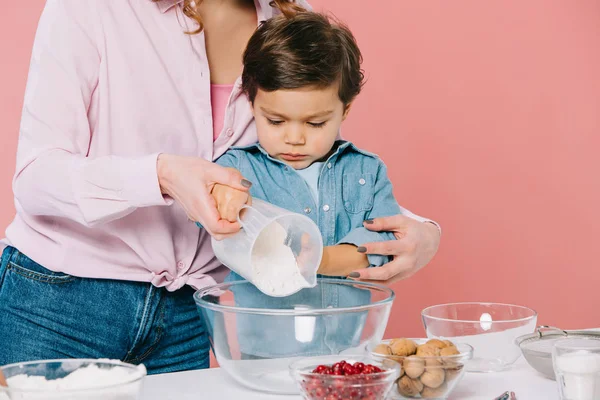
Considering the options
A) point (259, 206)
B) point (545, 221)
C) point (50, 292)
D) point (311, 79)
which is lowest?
point (545, 221)

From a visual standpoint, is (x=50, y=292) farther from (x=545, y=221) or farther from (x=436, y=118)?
(x=545, y=221)

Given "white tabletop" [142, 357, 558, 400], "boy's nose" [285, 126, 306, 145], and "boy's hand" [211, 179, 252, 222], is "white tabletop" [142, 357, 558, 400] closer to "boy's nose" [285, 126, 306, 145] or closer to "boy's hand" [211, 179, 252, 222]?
"boy's hand" [211, 179, 252, 222]

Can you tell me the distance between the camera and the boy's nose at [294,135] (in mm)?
1590

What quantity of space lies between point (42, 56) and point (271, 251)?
→ 1.76ft

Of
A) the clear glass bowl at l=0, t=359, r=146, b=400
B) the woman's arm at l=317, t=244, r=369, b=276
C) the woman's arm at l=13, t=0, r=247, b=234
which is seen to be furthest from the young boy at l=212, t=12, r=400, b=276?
the clear glass bowl at l=0, t=359, r=146, b=400

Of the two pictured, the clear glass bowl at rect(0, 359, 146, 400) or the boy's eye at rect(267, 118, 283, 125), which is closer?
the clear glass bowl at rect(0, 359, 146, 400)

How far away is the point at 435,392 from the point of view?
3.76ft

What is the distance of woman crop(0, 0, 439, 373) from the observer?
136 centimetres

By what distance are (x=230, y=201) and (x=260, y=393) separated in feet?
0.95

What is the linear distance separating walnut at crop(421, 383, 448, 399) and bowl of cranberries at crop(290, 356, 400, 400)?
0.08m

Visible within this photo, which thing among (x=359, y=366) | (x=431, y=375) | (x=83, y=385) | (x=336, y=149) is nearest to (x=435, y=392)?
(x=431, y=375)

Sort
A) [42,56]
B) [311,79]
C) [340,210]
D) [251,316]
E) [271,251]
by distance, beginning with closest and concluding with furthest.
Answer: [251,316], [271,251], [42,56], [311,79], [340,210]

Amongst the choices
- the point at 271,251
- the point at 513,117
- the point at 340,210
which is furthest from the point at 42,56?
the point at 513,117

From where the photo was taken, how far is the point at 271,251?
4.28 feet
